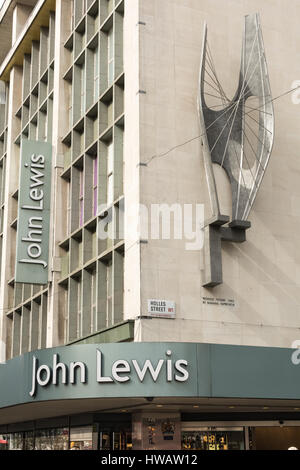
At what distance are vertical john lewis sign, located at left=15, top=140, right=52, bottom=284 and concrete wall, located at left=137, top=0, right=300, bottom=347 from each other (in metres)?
7.03

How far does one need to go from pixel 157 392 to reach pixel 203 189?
7.71m

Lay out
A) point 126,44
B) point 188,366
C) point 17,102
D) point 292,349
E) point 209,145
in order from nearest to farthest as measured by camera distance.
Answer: point 188,366, point 292,349, point 209,145, point 126,44, point 17,102

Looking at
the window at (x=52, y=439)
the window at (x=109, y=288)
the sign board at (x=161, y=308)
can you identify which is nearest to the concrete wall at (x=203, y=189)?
the sign board at (x=161, y=308)

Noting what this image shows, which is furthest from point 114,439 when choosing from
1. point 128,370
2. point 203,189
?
point 203,189

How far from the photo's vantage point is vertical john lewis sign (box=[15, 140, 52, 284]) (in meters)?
29.8

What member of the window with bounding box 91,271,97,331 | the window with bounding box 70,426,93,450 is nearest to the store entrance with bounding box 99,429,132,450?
the window with bounding box 70,426,93,450

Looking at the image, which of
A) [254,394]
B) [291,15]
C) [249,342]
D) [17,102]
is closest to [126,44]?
[291,15]

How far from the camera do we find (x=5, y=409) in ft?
93.8

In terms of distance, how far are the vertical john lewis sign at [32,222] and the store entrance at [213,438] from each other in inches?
342

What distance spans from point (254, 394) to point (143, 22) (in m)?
13.9

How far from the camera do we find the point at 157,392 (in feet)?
72.4

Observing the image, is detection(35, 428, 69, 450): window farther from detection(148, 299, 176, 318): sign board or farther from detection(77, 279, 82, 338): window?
detection(148, 299, 176, 318): sign board

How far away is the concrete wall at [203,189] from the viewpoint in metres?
24.6

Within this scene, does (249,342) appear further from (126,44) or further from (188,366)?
(126,44)
